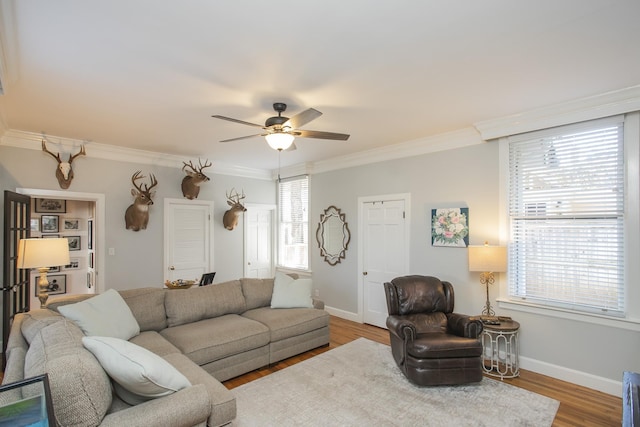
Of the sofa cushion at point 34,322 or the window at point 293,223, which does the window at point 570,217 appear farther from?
the sofa cushion at point 34,322

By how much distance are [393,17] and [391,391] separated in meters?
3.01

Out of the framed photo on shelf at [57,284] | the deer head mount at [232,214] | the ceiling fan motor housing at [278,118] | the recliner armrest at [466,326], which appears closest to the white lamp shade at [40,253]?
the ceiling fan motor housing at [278,118]

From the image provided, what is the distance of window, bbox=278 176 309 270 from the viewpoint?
19.9 ft

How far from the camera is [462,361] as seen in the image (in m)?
2.99

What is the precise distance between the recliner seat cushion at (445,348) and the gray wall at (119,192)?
3952 mm

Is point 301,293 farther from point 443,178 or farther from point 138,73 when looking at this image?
point 138,73

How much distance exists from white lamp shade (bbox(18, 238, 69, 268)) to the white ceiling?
4.36ft

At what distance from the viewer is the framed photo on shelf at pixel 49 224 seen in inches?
217

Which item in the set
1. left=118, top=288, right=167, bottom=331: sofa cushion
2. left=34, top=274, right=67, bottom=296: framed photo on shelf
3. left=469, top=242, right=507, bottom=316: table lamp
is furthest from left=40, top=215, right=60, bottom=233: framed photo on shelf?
left=469, top=242, right=507, bottom=316: table lamp

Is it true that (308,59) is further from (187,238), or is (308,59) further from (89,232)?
(89,232)

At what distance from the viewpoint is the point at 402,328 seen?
10.3 ft

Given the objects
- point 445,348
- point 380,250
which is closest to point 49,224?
point 380,250

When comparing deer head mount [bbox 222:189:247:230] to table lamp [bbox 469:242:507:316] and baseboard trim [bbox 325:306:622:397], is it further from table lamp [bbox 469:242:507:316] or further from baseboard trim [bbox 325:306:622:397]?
baseboard trim [bbox 325:306:622:397]

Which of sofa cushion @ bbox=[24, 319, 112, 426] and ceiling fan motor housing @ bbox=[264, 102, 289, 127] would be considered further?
ceiling fan motor housing @ bbox=[264, 102, 289, 127]
